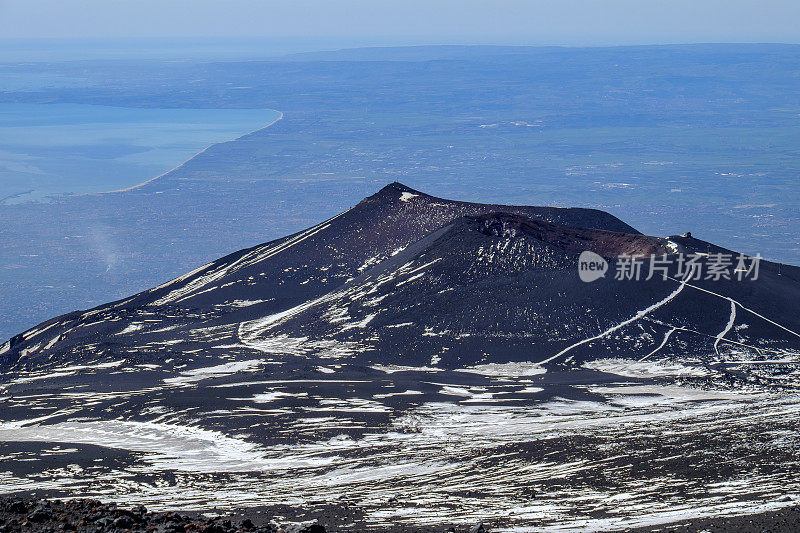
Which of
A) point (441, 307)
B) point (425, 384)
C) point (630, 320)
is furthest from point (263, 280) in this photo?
point (630, 320)

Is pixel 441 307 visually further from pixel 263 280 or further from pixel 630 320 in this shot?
pixel 263 280

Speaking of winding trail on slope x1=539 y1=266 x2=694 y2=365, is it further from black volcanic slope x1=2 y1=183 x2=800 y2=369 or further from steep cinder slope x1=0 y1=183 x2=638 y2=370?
steep cinder slope x1=0 y1=183 x2=638 y2=370

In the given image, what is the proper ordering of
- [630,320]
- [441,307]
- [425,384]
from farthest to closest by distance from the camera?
[441,307]
[630,320]
[425,384]

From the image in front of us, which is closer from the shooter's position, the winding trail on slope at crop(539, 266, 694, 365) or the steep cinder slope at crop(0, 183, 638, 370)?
the winding trail on slope at crop(539, 266, 694, 365)

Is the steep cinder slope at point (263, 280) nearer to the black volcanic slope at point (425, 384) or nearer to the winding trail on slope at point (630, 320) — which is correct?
the black volcanic slope at point (425, 384)

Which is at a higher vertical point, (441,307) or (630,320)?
(630,320)

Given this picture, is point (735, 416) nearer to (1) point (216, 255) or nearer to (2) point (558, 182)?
(1) point (216, 255)

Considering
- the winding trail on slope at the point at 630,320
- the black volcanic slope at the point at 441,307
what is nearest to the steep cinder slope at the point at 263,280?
the black volcanic slope at the point at 441,307

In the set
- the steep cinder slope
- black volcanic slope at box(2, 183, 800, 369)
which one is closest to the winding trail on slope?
black volcanic slope at box(2, 183, 800, 369)
